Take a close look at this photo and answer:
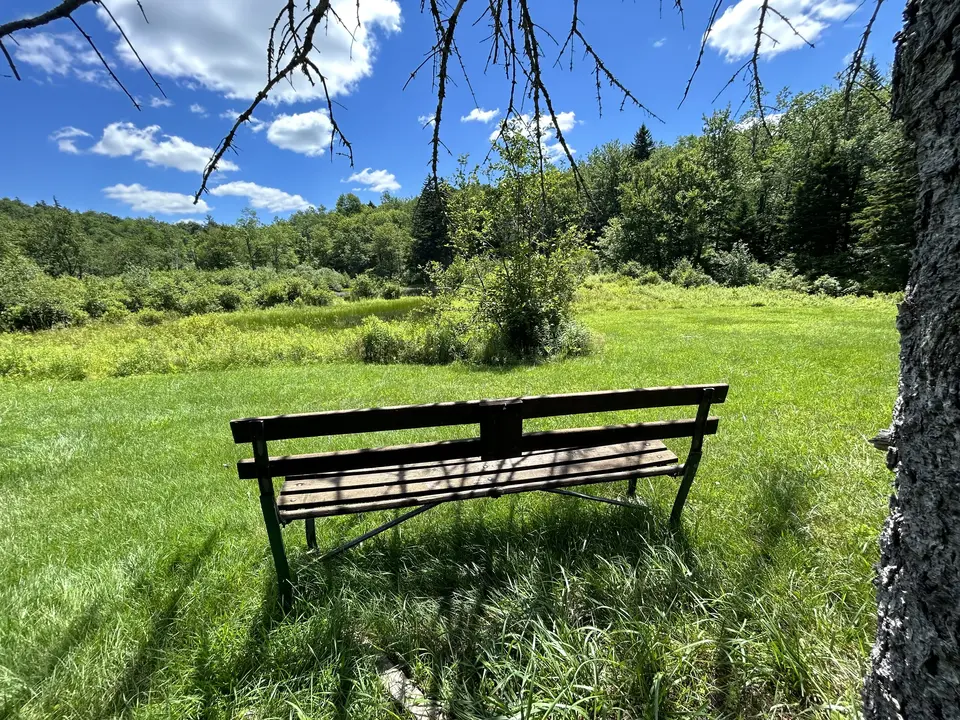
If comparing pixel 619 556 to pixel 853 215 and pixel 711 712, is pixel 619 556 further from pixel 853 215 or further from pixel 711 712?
pixel 853 215

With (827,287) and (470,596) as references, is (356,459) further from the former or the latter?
(827,287)

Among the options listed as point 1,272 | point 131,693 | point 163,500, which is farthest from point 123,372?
point 1,272

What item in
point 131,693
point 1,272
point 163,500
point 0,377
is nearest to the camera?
point 131,693

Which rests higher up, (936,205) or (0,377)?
(936,205)

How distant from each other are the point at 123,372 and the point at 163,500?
1099 cm

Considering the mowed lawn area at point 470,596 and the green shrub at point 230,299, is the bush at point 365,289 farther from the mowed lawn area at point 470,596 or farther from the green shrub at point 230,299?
the mowed lawn area at point 470,596

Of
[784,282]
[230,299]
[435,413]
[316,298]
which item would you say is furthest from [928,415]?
[230,299]

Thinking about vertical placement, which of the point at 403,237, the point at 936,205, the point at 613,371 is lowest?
the point at 613,371

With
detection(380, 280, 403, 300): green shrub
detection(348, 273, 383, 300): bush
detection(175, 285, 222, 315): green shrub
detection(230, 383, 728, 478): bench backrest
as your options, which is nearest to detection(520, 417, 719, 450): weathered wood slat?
detection(230, 383, 728, 478): bench backrest

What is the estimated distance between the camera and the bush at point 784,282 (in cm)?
2552

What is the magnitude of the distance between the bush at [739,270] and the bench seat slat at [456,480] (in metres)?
31.4

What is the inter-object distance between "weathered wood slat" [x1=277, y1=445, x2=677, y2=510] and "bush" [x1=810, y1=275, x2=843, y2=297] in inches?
1119

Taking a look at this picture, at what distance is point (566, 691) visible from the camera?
5.67 feet

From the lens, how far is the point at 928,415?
1164 mm
